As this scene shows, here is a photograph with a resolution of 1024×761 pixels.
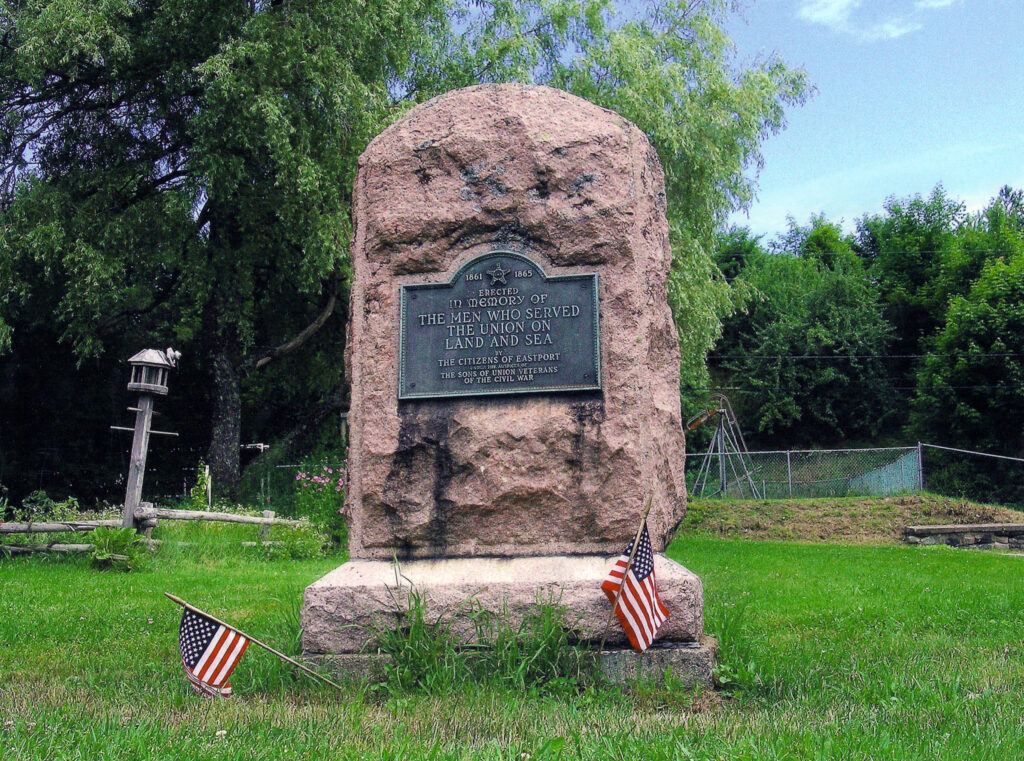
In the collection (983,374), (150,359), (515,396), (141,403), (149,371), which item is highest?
(983,374)

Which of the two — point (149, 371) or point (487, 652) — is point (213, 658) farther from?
point (149, 371)

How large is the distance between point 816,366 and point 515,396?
3069cm

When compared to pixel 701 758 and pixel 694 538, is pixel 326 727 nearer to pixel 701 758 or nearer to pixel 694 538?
pixel 701 758

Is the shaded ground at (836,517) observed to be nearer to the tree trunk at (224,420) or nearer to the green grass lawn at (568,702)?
the tree trunk at (224,420)

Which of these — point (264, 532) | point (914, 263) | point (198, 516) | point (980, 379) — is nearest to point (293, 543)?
point (264, 532)

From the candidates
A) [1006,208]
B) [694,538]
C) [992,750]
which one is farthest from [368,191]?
[1006,208]

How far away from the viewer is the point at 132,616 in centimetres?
685

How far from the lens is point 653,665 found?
425cm

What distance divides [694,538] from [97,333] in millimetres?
12604

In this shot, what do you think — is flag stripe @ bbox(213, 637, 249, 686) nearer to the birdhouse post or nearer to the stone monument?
the stone monument

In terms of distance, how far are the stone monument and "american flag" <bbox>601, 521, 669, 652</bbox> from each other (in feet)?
1.00

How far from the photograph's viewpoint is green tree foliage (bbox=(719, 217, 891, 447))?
109 feet

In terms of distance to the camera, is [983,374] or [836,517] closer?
[836,517]

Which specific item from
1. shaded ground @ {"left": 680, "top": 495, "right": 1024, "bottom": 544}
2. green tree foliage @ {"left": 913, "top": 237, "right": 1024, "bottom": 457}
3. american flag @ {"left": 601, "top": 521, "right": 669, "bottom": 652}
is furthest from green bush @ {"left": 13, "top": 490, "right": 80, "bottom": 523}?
green tree foliage @ {"left": 913, "top": 237, "right": 1024, "bottom": 457}
